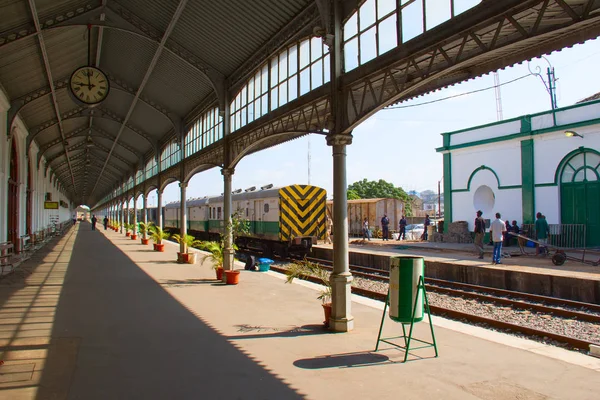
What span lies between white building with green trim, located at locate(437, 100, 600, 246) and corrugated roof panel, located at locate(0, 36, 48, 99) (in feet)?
61.6

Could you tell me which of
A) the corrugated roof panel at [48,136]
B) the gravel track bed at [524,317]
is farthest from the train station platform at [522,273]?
the corrugated roof panel at [48,136]

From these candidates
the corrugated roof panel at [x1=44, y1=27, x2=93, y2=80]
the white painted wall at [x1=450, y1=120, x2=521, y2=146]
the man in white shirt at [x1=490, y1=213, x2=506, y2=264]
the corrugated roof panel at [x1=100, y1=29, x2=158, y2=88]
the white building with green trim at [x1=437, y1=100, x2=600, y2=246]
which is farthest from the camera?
the white painted wall at [x1=450, y1=120, x2=521, y2=146]

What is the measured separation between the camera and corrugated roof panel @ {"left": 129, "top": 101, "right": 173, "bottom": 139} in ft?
68.9

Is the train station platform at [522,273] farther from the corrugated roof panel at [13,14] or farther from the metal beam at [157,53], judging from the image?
the corrugated roof panel at [13,14]

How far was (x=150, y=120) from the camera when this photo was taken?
22391 mm

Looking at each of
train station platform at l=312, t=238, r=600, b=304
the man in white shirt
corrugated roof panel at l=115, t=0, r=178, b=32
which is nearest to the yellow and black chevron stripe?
train station platform at l=312, t=238, r=600, b=304

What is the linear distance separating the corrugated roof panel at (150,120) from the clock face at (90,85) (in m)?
8.98

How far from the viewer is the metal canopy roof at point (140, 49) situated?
424 inches

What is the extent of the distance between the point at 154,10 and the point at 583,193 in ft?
55.0

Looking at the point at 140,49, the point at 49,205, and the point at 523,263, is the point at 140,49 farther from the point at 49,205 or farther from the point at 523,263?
the point at 49,205

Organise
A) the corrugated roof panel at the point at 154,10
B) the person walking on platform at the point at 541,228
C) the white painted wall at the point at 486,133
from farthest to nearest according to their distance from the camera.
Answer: the white painted wall at the point at 486,133
the person walking on platform at the point at 541,228
the corrugated roof panel at the point at 154,10

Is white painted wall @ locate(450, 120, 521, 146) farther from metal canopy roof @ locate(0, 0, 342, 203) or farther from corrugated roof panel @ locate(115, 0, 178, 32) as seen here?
corrugated roof panel @ locate(115, 0, 178, 32)

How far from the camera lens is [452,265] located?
47.6 feet

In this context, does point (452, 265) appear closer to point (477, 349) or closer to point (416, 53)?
point (477, 349)
